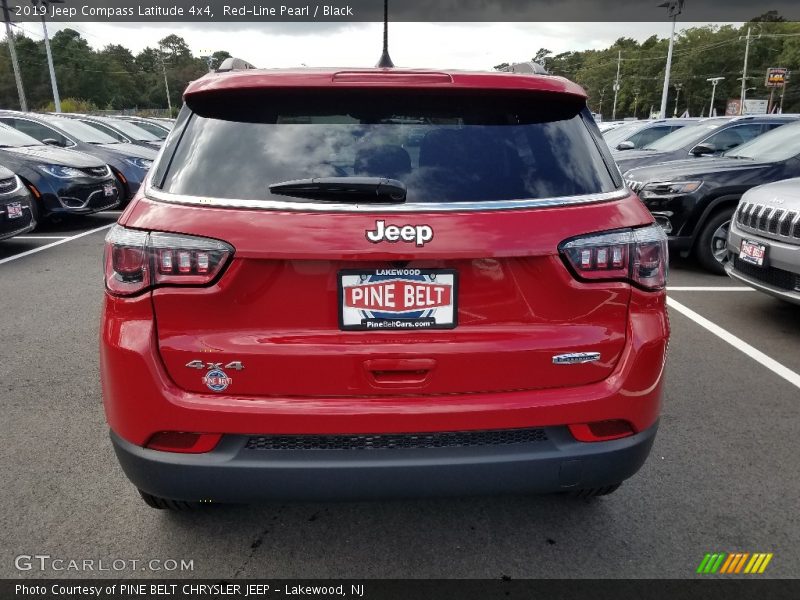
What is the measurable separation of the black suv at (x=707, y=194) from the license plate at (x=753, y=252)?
1741mm

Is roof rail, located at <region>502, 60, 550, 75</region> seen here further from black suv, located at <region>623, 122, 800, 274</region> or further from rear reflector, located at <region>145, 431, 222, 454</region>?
black suv, located at <region>623, 122, 800, 274</region>

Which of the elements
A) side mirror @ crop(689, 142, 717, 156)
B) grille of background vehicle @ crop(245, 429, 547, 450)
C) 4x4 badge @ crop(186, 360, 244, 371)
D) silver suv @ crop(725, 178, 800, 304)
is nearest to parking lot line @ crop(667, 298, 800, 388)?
silver suv @ crop(725, 178, 800, 304)

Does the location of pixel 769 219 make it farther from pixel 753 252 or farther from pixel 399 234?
pixel 399 234

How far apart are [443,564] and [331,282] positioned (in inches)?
47.4

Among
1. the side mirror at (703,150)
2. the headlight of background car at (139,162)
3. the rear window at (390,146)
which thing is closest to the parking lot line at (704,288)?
the side mirror at (703,150)

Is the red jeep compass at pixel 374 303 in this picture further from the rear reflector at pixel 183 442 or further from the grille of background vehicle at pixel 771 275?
the grille of background vehicle at pixel 771 275

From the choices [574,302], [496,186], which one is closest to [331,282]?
[496,186]

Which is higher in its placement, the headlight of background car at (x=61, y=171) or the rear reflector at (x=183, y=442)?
the rear reflector at (x=183, y=442)

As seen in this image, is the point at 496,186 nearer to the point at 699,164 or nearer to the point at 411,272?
the point at 411,272

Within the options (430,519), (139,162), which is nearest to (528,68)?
(430,519)

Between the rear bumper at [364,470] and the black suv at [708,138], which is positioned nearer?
the rear bumper at [364,470]

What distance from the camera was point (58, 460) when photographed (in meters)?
3.08

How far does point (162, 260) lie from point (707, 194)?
6.53m

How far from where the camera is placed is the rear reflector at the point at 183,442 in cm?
198
